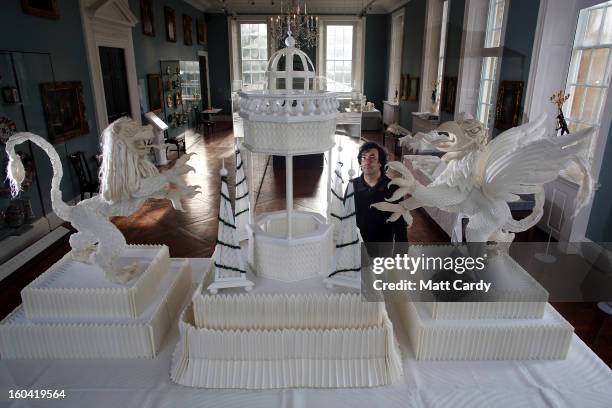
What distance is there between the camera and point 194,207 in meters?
7.13

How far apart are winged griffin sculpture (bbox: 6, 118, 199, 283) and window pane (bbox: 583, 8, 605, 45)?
18.2 ft

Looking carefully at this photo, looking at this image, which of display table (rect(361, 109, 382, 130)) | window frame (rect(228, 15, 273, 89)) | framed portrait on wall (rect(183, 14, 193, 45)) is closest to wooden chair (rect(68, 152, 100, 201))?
framed portrait on wall (rect(183, 14, 193, 45))

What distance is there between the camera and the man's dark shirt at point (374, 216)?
11.8ft

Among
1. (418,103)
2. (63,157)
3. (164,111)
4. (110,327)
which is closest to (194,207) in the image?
(63,157)

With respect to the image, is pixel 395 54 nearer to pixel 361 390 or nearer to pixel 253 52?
pixel 253 52

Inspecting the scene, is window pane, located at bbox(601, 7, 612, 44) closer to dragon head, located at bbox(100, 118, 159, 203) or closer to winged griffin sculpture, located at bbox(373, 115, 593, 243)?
winged griffin sculpture, located at bbox(373, 115, 593, 243)

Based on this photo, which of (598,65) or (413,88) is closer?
(598,65)

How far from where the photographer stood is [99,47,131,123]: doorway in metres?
8.12

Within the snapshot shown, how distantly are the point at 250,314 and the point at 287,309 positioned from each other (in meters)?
0.25

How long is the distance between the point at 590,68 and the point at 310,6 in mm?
13289

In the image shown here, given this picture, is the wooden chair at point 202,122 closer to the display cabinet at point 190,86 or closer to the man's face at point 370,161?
the display cabinet at point 190,86

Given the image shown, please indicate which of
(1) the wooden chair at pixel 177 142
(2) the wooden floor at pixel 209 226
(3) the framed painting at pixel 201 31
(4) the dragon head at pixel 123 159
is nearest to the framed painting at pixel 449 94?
(2) the wooden floor at pixel 209 226

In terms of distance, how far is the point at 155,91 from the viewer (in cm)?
1078

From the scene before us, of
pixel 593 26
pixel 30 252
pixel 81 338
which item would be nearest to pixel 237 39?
pixel 30 252
